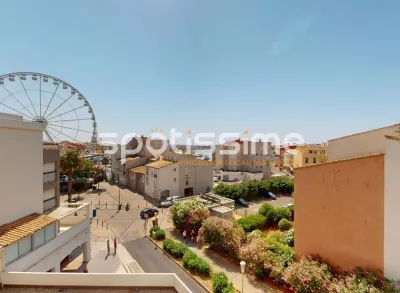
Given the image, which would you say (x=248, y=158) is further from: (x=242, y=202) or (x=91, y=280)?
(x=91, y=280)

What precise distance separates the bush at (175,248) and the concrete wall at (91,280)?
10705 mm

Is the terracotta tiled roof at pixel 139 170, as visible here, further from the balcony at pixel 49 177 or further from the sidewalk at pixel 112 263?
the balcony at pixel 49 177

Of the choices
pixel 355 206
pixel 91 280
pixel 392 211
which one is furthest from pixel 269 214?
pixel 91 280

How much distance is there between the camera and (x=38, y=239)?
11648mm

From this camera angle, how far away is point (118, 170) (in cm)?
4659

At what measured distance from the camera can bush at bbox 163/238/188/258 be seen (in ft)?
56.4

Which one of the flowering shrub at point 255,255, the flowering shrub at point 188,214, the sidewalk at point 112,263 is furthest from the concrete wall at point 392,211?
the sidewalk at point 112,263

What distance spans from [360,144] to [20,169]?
18839mm

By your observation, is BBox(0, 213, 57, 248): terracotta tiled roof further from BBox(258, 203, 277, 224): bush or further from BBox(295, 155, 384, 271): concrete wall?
BBox(258, 203, 277, 224): bush

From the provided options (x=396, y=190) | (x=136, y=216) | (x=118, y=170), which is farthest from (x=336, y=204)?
(x=118, y=170)

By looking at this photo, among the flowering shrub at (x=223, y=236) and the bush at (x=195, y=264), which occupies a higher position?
the flowering shrub at (x=223, y=236)

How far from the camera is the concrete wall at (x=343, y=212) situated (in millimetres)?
10609

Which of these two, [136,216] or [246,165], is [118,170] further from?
[246,165]

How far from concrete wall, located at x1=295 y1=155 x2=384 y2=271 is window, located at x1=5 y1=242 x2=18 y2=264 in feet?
47.7
